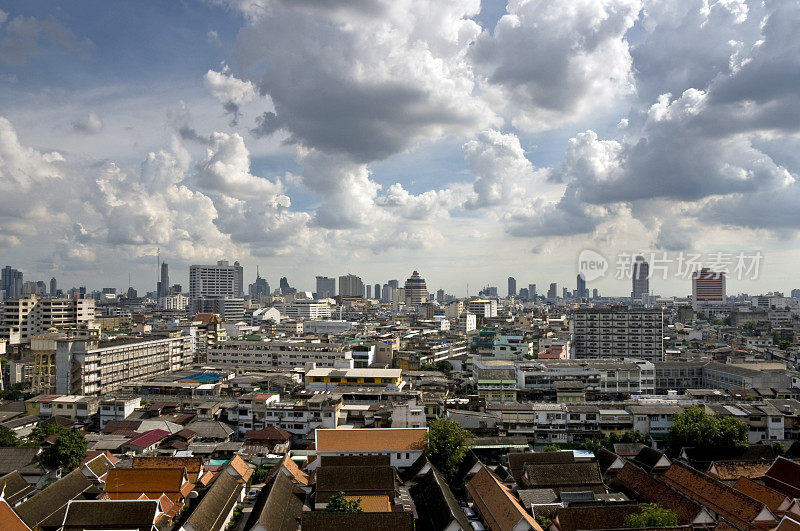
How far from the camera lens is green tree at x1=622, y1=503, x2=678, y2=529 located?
51.9 feet

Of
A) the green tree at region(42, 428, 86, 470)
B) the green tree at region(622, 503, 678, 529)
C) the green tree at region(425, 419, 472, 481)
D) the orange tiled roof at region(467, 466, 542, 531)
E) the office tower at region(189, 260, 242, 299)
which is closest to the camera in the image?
the green tree at region(622, 503, 678, 529)

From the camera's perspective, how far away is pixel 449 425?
22.9m

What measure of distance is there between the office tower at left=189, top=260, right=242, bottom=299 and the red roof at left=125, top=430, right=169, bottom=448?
Answer: 104917mm

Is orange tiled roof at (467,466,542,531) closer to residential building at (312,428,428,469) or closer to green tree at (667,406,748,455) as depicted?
residential building at (312,428,428,469)

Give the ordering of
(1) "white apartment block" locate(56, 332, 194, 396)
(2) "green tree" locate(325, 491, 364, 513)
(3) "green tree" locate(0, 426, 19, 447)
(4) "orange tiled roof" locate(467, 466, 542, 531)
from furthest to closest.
A: (1) "white apartment block" locate(56, 332, 194, 396)
(3) "green tree" locate(0, 426, 19, 447)
(2) "green tree" locate(325, 491, 364, 513)
(4) "orange tiled roof" locate(467, 466, 542, 531)

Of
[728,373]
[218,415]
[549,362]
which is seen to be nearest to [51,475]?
[218,415]

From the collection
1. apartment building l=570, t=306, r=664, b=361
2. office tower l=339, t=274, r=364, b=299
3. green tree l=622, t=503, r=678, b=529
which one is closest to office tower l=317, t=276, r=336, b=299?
office tower l=339, t=274, r=364, b=299

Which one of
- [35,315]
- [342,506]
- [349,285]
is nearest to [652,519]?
[342,506]

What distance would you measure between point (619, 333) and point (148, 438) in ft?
133

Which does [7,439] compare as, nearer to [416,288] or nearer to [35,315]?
[35,315]

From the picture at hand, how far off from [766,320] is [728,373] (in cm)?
5908

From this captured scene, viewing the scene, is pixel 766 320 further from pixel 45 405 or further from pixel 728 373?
pixel 45 405

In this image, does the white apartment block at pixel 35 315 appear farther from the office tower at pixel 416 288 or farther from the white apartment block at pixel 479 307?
the office tower at pixel 416 288

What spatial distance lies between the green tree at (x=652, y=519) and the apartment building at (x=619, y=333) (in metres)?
37.3
